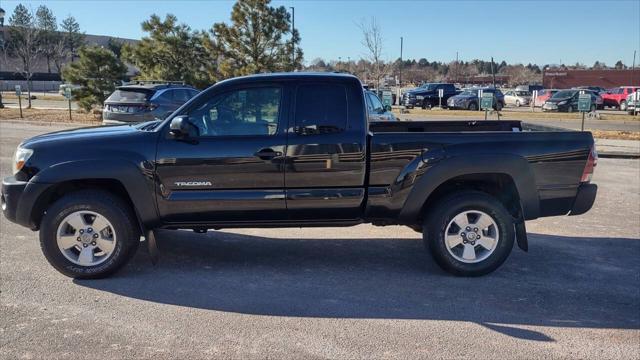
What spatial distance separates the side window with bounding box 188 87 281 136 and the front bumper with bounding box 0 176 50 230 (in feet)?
4.92

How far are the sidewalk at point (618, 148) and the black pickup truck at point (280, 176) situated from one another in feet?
36.3

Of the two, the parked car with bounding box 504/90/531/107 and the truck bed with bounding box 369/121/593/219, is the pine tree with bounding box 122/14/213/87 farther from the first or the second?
the parked car with bounding box 504/90/531/107

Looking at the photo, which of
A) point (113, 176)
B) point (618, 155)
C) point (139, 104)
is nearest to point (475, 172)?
point (113, 176)

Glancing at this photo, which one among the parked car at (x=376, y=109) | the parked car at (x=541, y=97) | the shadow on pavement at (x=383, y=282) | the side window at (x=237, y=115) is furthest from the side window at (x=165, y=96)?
the parked car at (x=541, y=97)

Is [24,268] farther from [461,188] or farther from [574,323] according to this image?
[574,323]

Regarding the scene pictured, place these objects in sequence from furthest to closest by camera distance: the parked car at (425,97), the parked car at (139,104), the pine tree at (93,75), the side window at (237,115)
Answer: the parked car at (425,97) → the pine tree at (93,75) → the parked car at (139,104) → the side window at (237,115)

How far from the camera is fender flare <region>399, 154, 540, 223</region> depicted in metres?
5.04

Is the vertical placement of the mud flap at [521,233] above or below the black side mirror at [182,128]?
below

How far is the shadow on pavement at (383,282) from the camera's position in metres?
4.40

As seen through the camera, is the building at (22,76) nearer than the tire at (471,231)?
No

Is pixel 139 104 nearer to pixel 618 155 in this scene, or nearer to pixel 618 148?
pixel 618 155

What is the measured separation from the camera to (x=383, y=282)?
5.06m

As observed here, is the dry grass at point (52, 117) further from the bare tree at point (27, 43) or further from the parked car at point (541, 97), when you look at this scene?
the parked car at point (541, 97)

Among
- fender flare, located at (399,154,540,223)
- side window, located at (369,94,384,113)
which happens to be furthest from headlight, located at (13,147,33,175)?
side window, located at (369,94,384,113)
